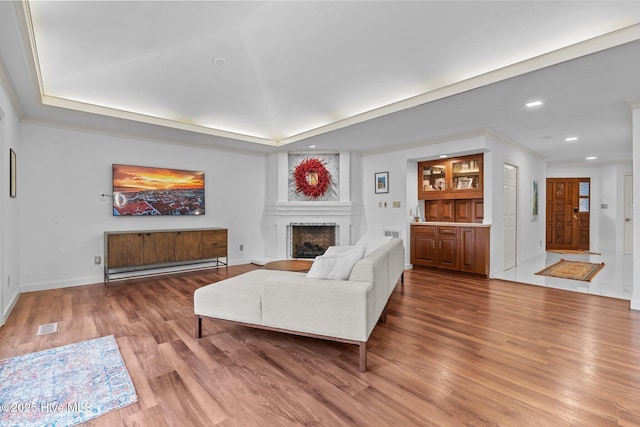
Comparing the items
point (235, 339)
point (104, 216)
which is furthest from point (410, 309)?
point (104, 216)

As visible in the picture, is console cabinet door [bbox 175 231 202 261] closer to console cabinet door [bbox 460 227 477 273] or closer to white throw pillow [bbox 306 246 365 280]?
white throw pillow [bbox 306 246 365 280]

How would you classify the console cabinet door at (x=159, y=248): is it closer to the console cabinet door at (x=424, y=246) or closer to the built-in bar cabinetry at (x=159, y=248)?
the built-in bar cabinetry at (x=159, y=248)

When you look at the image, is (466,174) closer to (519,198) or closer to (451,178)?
(451,178)

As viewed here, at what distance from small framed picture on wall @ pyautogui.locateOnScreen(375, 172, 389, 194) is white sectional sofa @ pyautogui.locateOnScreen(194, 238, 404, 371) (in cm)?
356

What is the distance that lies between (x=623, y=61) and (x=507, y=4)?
1186mm

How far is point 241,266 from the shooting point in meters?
6.12

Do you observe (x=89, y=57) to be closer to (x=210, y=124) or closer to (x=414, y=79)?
(x=210, y=124)

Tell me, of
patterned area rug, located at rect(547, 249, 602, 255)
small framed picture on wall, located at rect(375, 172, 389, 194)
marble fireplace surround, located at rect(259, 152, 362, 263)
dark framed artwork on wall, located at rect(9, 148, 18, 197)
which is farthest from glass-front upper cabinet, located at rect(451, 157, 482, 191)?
dark framed artwork on wall, located at rect(9, 148, 18, 197)

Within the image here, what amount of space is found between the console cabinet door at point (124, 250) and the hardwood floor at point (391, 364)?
0.88 meters

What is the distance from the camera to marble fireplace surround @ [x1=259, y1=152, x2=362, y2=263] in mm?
6289

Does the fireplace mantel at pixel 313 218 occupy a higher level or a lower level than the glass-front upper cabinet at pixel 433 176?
lower

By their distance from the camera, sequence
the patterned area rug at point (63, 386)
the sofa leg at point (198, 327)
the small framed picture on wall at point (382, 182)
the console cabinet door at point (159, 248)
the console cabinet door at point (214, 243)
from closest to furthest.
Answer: the patterned area rug at point (63, 386), the sofa leg at point (198, 327), the console cabinet door at point (159, 248), the console cabinet door at point (214, 243), the small framed picture on wall at point (382, 182)

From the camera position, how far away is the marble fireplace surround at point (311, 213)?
6289 mm

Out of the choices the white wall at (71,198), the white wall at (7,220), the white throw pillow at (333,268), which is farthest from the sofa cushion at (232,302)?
the white wall at (71,198)
